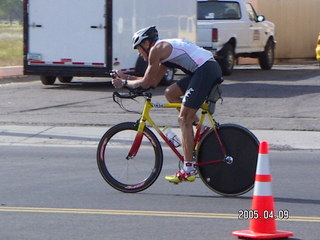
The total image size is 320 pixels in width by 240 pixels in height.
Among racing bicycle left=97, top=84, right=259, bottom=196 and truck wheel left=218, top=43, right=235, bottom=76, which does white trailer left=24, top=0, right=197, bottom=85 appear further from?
racing bicycle left=97, top=84, right=259, bottom=196

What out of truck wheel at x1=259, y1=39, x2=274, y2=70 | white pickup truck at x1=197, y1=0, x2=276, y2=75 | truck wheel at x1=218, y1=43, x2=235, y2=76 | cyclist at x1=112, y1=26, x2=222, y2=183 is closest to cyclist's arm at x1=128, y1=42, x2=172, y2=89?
cyclist at x1=112, y1=26, x2=222, y2=183

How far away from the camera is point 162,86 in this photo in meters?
19.9

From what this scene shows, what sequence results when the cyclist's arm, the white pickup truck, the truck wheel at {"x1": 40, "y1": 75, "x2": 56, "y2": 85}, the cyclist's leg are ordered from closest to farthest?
1. the cyclist's arm
2. the cyclist's leg
3. the truck wheel at {"x1": 40, "y1": 75, "x2": 56, "y2": 85}
4. the white pickup truck

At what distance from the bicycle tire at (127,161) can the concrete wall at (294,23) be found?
20.7 m

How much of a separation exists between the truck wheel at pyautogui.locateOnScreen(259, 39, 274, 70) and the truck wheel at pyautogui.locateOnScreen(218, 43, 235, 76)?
2.68 meters

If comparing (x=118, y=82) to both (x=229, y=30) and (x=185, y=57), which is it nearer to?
(x=185, y=57)

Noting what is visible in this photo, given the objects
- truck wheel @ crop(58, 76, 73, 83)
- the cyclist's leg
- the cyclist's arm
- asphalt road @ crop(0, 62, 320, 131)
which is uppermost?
the cyclist's arm

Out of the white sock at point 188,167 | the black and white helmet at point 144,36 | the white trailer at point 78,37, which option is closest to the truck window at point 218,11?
the white trailer at point 78,37

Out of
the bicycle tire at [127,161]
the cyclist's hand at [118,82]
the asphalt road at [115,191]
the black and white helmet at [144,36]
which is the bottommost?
the asphalt road at [115,191]

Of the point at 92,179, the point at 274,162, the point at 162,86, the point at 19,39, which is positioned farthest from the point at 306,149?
the point at 19,39

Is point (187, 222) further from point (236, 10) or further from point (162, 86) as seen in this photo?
point (236, 10)

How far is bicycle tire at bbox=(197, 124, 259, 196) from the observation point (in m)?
8.37

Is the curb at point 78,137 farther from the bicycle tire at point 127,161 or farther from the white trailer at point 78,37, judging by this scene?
the white trailer at point 78,37

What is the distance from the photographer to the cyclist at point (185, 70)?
8.20 meters
